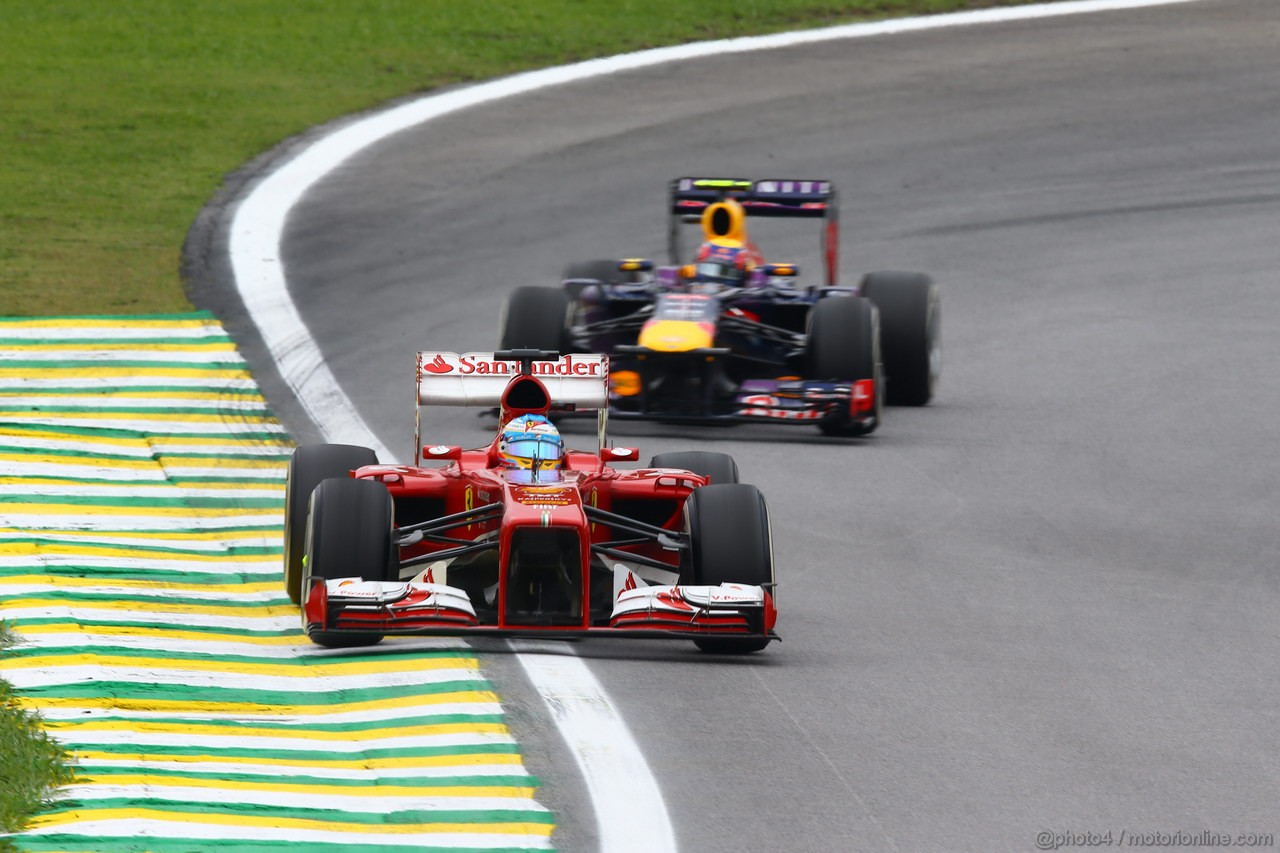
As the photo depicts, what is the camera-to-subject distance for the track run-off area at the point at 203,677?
7.92 m

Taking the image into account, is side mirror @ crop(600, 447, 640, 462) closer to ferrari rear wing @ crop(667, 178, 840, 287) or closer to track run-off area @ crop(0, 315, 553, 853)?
track run-off area @ crop(0, 315, 553, 853)

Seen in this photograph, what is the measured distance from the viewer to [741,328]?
16984 mm

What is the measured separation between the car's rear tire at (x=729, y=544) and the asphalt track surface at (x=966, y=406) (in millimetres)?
366

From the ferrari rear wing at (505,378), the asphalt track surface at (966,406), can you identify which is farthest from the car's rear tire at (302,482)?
the asphalt track surface at (966,406)

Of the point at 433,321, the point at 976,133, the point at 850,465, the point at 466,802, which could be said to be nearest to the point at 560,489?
the point at 466,802

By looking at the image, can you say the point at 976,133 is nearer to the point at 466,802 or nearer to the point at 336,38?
the point at 336,38

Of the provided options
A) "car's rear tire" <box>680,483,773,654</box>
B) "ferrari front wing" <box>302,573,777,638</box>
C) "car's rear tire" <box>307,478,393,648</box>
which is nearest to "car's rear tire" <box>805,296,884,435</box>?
"car's rear tire" <box>680,483,773,654</box>

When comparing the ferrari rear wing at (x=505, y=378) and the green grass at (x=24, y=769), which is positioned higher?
the ferrari rear wing at (x=505, y=378)

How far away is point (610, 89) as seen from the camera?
30.6 meters

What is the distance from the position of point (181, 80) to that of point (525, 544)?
21578mm

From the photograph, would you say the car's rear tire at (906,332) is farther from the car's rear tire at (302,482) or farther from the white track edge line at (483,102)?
the car's rear tire at (302,482)

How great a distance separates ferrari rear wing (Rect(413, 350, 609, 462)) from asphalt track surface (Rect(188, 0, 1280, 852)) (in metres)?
1.59

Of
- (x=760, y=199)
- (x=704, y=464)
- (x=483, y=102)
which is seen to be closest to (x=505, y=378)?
(x=704, y=464)

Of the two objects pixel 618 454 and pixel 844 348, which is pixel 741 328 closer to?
pixel 844 348
